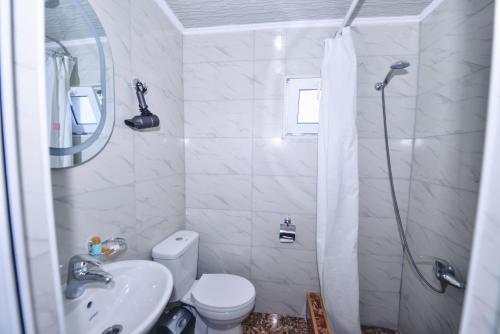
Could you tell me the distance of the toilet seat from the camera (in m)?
1.23

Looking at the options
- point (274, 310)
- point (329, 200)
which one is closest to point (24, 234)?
point (329, 200)

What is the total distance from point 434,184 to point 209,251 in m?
1.73

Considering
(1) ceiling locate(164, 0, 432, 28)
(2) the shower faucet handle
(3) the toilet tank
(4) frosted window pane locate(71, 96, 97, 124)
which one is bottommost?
(3) the toilet tank

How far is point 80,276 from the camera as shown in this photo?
72 cm

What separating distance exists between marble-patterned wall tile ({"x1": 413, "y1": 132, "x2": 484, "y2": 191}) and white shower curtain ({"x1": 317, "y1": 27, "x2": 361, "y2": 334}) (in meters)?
0.47

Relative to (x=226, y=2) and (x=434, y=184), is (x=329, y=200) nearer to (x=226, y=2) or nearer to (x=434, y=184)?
(x=434, y=184)

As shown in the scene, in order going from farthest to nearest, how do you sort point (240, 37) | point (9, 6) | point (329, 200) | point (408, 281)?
point (240, 37) < point (408, 281) < point (329, 200) < point (9, 6)

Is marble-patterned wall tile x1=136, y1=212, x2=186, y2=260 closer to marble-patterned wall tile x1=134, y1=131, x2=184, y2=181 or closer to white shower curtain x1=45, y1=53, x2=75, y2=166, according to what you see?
marble-patterned wall tile x1=134, y1=131, x2=184, y2=181

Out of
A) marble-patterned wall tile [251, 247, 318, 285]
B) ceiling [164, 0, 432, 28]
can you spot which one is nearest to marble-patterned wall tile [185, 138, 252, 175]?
marble-patterned wall tile [251, 247, 318, 285]

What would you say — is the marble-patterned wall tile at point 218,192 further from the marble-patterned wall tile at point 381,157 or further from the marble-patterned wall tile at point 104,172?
the marble-patterned wall tile at point 381,157

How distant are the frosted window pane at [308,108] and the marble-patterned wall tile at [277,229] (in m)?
0.79

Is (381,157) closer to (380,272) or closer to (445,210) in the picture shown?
(445,210)

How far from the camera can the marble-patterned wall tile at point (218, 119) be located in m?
1.64

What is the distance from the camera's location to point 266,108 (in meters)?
1.61
